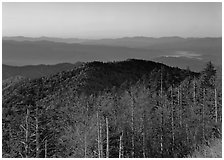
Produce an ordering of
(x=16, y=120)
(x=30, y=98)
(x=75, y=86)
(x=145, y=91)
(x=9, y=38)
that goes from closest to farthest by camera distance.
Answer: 1. (x=9, y=38)
2. (x=16, y=120)
3. (x=145, y=91)
4. (x=30, y=98)
5. (x=75, y=86)

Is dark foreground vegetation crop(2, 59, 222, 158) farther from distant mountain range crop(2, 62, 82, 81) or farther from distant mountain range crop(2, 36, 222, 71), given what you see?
distant mountain range crop(2, 36, 222, 71)

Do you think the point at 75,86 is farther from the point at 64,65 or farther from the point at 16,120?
the point at 64,65

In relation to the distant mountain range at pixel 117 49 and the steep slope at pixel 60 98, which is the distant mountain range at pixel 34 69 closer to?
the distant mountain range at pixel 117 49

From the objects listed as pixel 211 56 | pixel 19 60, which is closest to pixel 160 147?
pixel 211 56


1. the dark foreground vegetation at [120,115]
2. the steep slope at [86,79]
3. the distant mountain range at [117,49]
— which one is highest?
the distant mountain range at [117,49]

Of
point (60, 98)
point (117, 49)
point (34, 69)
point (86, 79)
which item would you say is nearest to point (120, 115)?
point (34, 69)

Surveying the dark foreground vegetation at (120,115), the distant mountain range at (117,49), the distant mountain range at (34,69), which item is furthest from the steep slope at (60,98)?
the distant mountain range at (117,49)

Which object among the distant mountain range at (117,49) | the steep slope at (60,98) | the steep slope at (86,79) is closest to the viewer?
the distant mountain range at (117,49)

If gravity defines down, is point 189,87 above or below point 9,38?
below
